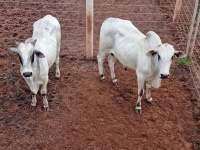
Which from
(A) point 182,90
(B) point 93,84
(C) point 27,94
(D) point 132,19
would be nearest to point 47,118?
(C) point 27,94

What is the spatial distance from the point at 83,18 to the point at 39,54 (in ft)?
12.3

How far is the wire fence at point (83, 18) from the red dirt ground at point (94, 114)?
0.90 meters

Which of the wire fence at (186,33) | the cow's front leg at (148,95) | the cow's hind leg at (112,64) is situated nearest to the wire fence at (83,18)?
the wire fence at (186,33)

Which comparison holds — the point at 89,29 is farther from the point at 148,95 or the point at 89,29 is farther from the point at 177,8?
the point at 177,8

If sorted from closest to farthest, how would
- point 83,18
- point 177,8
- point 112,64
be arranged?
point 112,64
point 177,8
point 83,18

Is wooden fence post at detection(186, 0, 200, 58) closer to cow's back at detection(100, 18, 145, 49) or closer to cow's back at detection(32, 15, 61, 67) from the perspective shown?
cow's back at detection(100, 18, 145, 49)

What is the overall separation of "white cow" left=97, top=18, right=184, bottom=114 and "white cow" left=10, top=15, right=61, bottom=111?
947 mm

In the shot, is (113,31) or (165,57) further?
(113,31)

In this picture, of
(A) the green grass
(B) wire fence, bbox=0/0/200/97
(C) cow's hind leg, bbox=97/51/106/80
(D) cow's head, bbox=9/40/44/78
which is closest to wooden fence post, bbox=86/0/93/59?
(B) wire fence, bbox=0/0/200/97

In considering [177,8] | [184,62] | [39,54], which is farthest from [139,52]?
[177,8]

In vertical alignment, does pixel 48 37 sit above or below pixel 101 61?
above

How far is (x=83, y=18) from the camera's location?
9.12m

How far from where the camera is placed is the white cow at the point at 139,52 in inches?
215

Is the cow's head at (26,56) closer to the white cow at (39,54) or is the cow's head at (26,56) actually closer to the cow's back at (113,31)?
the white cow at (39,54)
